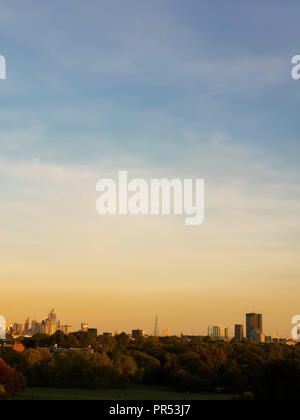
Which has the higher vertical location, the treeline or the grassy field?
the treeline

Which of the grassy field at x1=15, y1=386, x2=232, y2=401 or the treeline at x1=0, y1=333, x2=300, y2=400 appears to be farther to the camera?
the treeline at x1=0, y1=333, x2=300, y2=400

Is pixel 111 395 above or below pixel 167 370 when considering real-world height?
below

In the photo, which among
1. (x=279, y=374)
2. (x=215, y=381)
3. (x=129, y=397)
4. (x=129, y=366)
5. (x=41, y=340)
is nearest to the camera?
(x=279, y=374)

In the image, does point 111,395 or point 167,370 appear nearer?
point 111,395

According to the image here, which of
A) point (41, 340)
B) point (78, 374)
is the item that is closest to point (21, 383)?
point (78, 374)

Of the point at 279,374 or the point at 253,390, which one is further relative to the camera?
the point at 253,390
